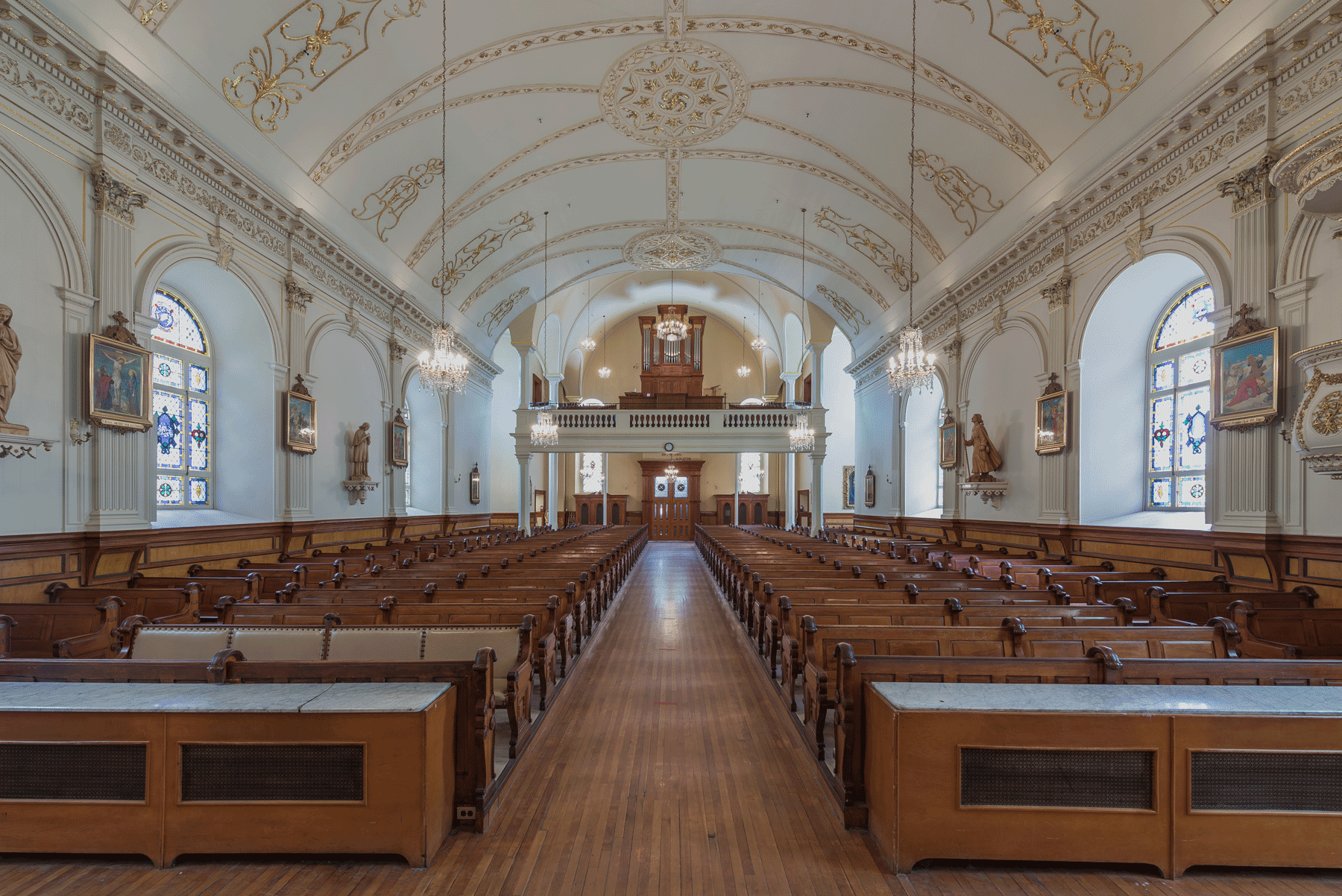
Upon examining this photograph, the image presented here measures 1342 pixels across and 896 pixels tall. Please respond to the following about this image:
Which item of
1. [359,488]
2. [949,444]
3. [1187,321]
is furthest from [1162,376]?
[359,488]

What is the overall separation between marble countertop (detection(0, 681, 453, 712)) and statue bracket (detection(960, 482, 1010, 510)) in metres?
10.5

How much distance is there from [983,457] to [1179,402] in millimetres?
3153

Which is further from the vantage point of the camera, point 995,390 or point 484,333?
point 484,333

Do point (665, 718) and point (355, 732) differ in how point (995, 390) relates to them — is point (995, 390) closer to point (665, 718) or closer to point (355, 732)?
point (665, 718)

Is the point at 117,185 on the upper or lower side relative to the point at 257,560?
upper

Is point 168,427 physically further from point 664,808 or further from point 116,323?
point 664,808

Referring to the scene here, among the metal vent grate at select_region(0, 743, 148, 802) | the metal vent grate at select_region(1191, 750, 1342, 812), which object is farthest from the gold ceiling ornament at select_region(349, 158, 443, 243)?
the metal vent grate at select_region(1191, 750, 1342, 812)

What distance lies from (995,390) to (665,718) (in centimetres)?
954

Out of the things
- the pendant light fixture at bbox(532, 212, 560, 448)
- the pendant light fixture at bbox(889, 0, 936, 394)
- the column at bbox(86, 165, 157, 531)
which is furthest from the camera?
the pendant light fixture at bbox(532, 212, 560, 448)

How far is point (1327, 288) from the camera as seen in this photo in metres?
5.84

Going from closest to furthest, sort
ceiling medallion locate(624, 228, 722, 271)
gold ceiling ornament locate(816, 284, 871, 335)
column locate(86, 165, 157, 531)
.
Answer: column locate(86, 165, 157, 531)
ceiling medallion locate(624, 228, 722, 271)
gold ceiling ornament locate(816, 284, 871, 335)

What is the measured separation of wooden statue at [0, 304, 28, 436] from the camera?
216 inches

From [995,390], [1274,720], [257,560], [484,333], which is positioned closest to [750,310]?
[484,333]

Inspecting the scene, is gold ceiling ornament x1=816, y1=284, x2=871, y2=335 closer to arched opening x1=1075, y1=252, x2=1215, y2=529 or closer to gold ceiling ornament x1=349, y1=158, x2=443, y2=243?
arched opening x1=1075, y1=252, x2=1215, y2=529
